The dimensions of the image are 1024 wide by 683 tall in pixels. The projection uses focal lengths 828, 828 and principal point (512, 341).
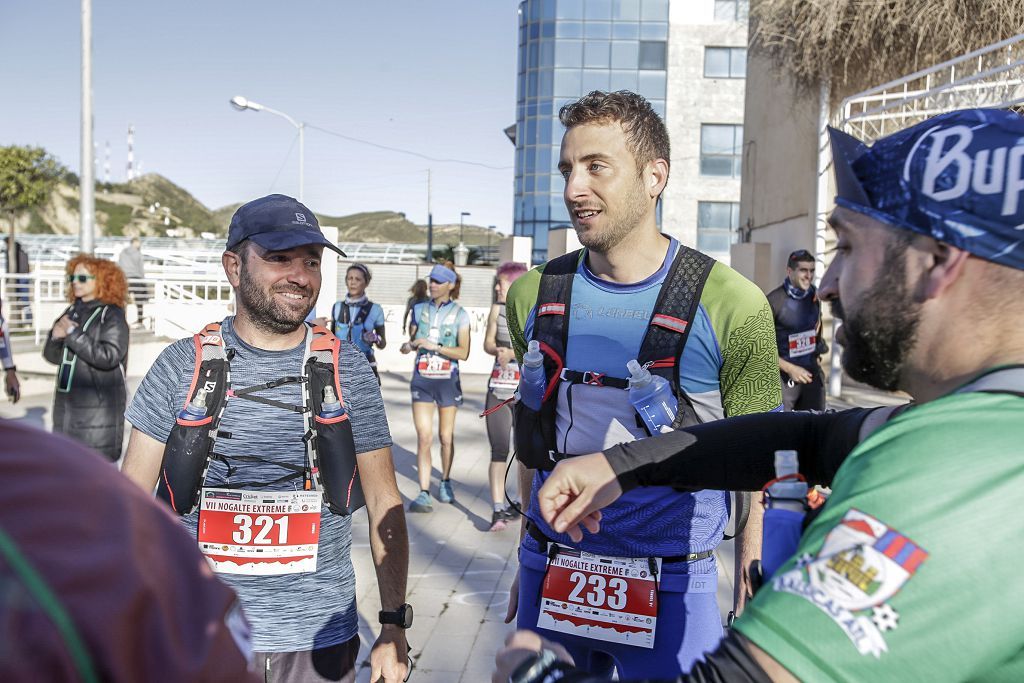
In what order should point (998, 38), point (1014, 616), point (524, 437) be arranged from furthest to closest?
1. point (998, 38)
2. point (524, 437)
3. point (1014, 616)

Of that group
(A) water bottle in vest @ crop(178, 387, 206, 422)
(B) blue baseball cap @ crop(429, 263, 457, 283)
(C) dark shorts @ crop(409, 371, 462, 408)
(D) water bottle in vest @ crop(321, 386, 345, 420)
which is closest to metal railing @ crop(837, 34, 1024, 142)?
(B) blue baseball cap @ crop(429, 263, 457, 283)

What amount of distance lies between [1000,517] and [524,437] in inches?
75.5

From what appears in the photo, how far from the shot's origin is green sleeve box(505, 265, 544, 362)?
301 centimetres

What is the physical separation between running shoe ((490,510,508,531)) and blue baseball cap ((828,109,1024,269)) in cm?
550

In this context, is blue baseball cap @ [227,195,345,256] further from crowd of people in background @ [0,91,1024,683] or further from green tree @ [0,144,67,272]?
green tree @ [0,144,67,272]

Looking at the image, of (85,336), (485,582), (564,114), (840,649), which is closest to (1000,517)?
(840,649)

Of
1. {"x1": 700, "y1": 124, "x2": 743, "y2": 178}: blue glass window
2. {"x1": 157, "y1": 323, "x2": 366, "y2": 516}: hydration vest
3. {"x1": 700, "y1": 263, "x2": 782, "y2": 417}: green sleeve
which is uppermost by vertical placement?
→ {"x1": 700, "y1": 124, "x2": 743, "y2": 178}: blue glass window

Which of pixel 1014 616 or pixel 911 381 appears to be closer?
pixel 1014 616

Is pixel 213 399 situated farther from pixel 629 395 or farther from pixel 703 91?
pixel 703 91

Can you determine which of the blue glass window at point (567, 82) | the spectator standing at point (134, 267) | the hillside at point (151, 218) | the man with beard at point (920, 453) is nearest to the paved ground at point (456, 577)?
the man with beard at point (920, 453)

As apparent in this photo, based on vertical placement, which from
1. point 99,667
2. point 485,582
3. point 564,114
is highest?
point 564,114

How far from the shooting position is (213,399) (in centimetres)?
246

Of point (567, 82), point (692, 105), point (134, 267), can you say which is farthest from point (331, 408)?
point (567, 82)

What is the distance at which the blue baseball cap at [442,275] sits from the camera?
7758 mm
